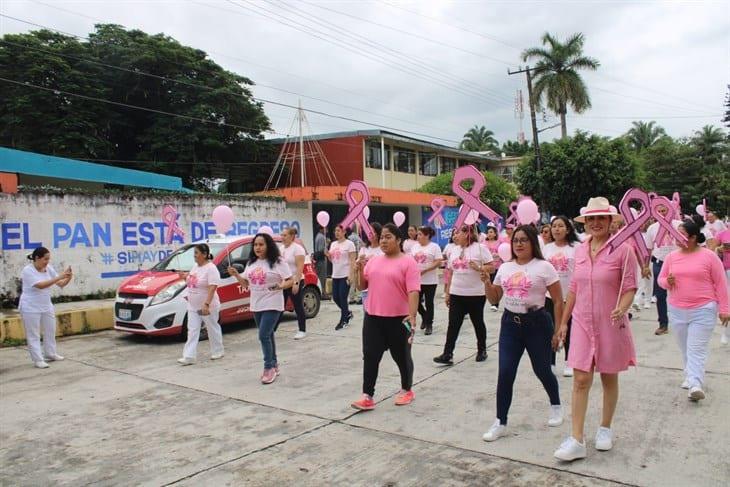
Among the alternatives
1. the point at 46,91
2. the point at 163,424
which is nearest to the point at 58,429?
the point at 163,424

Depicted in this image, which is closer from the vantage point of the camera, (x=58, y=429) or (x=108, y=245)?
(x=58, y=429)

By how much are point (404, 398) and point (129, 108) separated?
2636 centimetres

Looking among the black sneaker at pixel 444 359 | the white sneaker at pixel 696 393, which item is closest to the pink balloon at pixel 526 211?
the black sneaker at pixel 444 359

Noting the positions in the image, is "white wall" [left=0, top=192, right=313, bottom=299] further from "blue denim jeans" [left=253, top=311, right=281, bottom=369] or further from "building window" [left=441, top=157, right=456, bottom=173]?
"building window" [left=441, top=157, right=456, bottom=173]

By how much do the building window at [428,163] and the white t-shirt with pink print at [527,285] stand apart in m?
31.2

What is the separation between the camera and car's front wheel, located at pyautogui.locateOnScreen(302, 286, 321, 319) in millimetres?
10336

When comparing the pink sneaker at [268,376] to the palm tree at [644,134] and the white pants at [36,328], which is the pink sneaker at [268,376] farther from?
the palm tree at [644,134]

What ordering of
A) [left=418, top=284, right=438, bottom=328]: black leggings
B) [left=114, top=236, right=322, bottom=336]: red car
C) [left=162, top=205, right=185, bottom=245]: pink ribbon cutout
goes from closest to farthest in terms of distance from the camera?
1. [left=114, top=236, right=322, bottom=336]: red car
2. [left=418, top=284, right=438, bottom=328]: black leggings
3. [left=162, top=205, right=185, bottom=245]: pink ribbon cutout

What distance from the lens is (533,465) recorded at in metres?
3.71

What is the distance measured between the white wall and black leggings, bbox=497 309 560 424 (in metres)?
10.2

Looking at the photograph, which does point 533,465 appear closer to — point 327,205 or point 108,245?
point 108,245

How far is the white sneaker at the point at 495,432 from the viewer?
4.14m

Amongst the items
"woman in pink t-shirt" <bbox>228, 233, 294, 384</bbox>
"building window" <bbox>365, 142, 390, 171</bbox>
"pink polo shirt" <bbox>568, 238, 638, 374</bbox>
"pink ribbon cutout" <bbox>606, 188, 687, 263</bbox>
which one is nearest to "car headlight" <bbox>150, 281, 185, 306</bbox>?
"woman in pink t-shirt" <bbox>228, 233, 294, 384</bbox>

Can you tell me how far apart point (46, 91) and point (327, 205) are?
13511 mm
